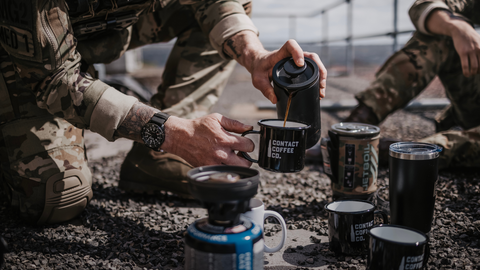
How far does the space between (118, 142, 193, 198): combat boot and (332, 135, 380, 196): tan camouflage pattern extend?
744 millimetres

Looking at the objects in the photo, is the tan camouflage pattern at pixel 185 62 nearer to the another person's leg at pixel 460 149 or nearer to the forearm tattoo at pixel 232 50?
the forearm tattoo at pixel 232 50

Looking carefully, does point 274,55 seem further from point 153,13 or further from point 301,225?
point 153,13

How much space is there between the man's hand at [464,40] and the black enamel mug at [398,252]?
130 centimetres

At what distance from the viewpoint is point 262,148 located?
1261mm

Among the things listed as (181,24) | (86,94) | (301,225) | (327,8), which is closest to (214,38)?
(181,24)

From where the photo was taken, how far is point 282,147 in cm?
121

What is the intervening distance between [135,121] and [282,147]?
1.81 feet

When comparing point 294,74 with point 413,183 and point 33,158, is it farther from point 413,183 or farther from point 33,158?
point 33,158

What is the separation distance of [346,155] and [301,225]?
0.35 metres

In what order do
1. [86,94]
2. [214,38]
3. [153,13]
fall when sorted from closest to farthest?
[86,94], [214,38], [153,13]

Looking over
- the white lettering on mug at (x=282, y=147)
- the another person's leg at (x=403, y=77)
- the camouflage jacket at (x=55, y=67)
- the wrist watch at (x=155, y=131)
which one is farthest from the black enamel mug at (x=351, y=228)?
the another person's leg at (x=403, y=77)

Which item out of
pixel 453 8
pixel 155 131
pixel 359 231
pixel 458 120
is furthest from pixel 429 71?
pixel 155 131

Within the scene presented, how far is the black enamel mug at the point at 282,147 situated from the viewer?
1.20 m

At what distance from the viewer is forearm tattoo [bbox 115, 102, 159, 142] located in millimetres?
1400
